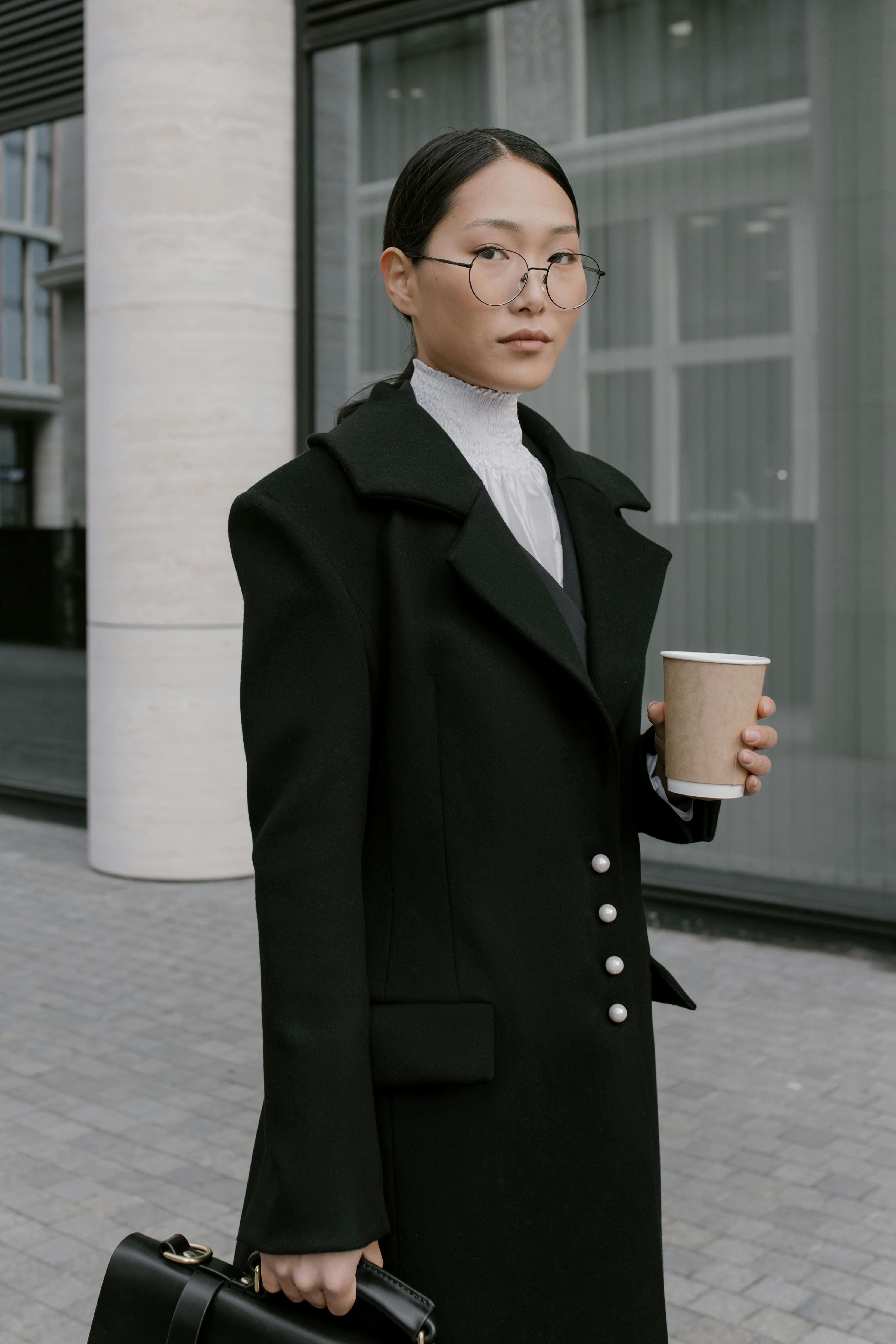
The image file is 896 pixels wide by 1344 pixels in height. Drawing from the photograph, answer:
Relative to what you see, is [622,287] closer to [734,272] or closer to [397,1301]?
[734,272]

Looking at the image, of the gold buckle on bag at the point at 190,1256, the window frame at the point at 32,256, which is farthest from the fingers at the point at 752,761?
the window frame at the point at 32,256

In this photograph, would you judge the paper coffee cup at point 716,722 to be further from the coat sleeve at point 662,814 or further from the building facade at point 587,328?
the building facade at point 587,328

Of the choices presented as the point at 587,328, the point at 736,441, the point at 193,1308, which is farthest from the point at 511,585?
the point at 587,328

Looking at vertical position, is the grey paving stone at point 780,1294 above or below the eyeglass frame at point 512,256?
below

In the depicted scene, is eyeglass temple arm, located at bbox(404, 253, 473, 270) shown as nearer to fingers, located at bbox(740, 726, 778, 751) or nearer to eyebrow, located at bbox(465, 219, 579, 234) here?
eyebrow, located at bbox(465, 219, 579, 234)

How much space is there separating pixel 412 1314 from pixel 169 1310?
0.31 metres

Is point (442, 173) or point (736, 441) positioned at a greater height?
point (736, 441)

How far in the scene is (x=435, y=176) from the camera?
1719 mm

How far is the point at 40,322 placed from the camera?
9000mm

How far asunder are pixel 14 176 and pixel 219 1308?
875 cm

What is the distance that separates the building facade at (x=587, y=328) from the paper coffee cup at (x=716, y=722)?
4423mm

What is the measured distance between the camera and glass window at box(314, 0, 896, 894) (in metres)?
5.90

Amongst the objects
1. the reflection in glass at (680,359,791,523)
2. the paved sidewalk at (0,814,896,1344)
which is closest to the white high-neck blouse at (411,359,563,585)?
A: the paved sidewalk at (0,814,896,1344)

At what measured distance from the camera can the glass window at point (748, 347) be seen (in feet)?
19.4
